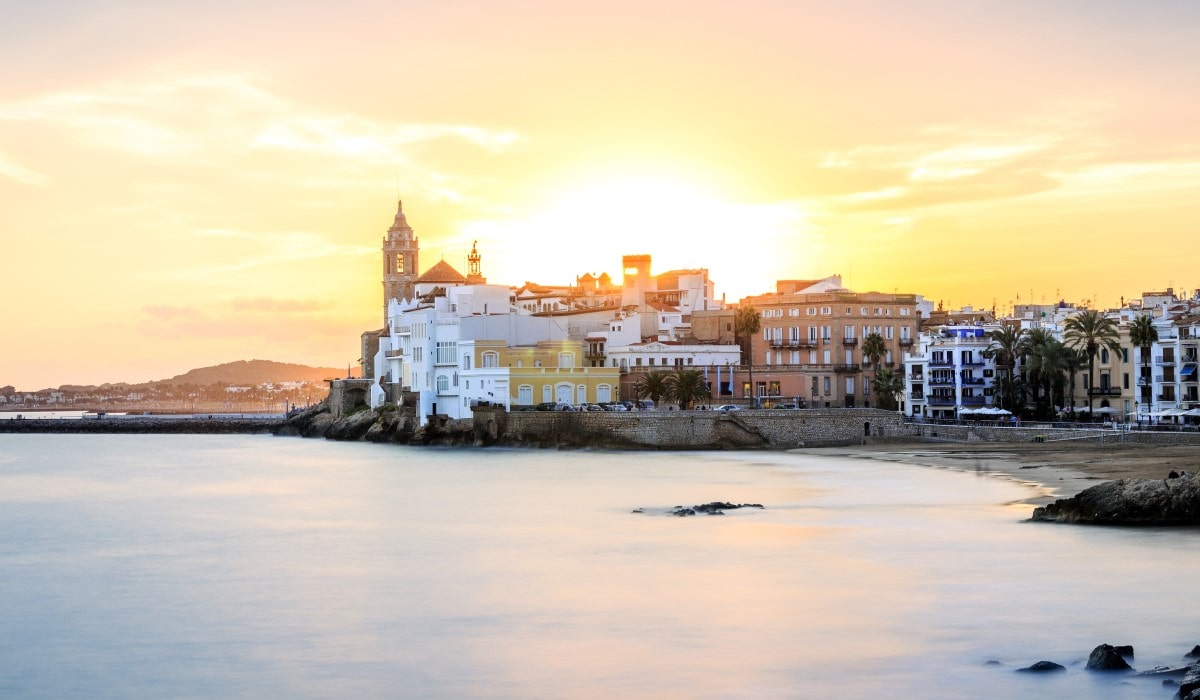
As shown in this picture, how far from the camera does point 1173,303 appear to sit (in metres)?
75.1

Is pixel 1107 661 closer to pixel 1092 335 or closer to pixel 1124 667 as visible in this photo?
pixel 1124 667

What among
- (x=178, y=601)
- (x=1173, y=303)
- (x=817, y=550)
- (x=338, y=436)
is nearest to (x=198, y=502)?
(x=178, y=601)

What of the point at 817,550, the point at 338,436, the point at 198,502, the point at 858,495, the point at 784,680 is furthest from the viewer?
the point at 338,436

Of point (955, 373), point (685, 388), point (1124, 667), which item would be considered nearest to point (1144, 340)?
point (955, 373)

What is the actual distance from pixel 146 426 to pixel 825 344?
226 feet

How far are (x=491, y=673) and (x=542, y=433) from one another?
51598mm

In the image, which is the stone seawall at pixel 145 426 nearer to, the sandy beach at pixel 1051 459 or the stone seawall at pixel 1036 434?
the stone seawall at pixel 1036 434

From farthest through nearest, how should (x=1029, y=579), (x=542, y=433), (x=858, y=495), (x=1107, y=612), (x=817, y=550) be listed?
1. (x=542, y=433)
2. (x=858, y=495)
3. (x=817, y=550)
4. (x=1029, y=579)
5. (x=1107, y=612)

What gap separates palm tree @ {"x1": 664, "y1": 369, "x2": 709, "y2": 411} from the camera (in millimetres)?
75312

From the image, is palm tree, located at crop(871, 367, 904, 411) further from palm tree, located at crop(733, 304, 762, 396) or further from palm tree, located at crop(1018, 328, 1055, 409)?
palm tree, located at crop(733, 304, 762, 396)

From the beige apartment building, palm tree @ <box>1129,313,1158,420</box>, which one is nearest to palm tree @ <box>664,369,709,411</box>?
the beige apartment building

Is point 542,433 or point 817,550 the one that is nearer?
point 817,550

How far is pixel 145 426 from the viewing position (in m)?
126

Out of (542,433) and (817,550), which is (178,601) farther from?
(542,433)
